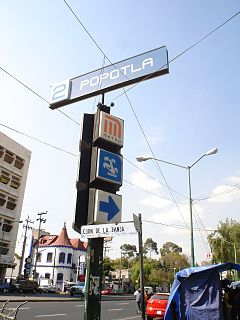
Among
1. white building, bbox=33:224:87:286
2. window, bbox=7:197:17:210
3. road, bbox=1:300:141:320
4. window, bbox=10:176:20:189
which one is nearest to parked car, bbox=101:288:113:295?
white building, bbox=33:224:87:286

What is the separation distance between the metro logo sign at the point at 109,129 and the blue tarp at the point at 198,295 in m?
6.82

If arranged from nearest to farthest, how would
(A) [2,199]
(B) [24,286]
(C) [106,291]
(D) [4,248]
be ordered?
(B) [24,286] → (D) [4,248] → (A) [2,199] → (C) [106,291]

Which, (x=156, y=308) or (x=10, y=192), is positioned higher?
(x=10, y=192)

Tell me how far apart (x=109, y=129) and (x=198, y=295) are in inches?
301

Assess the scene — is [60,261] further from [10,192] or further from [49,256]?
[10,192]

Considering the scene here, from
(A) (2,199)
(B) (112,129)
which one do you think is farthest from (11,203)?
(B) (112,129)

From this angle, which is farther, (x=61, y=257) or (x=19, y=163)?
(x=61, y=257)

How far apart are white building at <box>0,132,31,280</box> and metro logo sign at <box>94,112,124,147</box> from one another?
127 ft

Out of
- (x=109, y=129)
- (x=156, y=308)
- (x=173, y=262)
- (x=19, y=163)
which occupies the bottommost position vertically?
(x=156, y=308)

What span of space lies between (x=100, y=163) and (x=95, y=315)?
281 centimetres

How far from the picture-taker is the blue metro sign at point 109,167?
690 centimetres

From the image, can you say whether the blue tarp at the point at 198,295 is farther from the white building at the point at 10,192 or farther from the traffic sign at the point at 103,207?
the white building at the point at 10,192

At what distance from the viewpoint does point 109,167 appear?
278 inches

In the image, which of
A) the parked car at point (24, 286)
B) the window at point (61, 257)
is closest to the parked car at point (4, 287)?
the parked car at point (24, 286)
